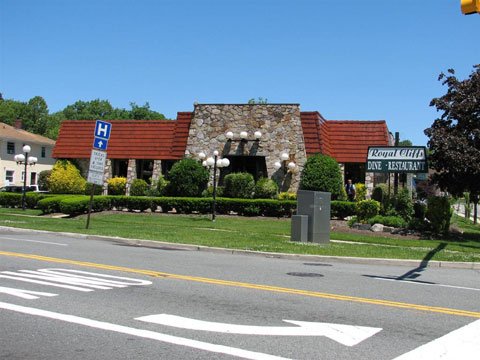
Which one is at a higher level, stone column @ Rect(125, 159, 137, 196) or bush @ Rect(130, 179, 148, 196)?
stone column @ Rect(125, 159, 137, 196)

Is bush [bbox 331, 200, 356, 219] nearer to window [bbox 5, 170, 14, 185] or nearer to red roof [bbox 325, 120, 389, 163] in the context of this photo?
red roof [bbox 325, 120, 389, 163]

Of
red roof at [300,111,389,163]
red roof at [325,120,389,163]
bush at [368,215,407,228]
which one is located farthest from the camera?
red roof at [325,120,389,163]

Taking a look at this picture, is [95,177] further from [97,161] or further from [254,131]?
[254,131]

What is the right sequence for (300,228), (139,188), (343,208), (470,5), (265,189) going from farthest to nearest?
(139,188) → (265,189) → (343,208) → (300,228) → (470,5)

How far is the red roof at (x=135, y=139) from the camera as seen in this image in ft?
115

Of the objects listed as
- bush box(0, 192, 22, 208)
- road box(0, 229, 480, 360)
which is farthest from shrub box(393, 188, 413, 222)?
bush box(0, 192, 22, 208)

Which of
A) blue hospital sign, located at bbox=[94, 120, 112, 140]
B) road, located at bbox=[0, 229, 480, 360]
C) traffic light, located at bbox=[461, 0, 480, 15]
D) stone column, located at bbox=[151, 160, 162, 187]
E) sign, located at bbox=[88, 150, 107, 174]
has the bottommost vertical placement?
road, located at bbox=[0, 229, 480, 360]

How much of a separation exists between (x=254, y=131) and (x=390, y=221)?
1235cm

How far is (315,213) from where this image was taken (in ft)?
59.0

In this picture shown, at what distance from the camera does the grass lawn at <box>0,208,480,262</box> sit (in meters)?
15.6

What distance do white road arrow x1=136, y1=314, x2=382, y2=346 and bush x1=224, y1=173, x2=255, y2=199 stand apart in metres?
23.8

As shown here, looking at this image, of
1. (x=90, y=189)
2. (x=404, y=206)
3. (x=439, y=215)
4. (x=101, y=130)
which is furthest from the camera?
(x=90, y=189)

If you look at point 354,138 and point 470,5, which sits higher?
point 354,138

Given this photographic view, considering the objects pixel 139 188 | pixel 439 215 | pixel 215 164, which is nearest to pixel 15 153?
pixel 139 188
